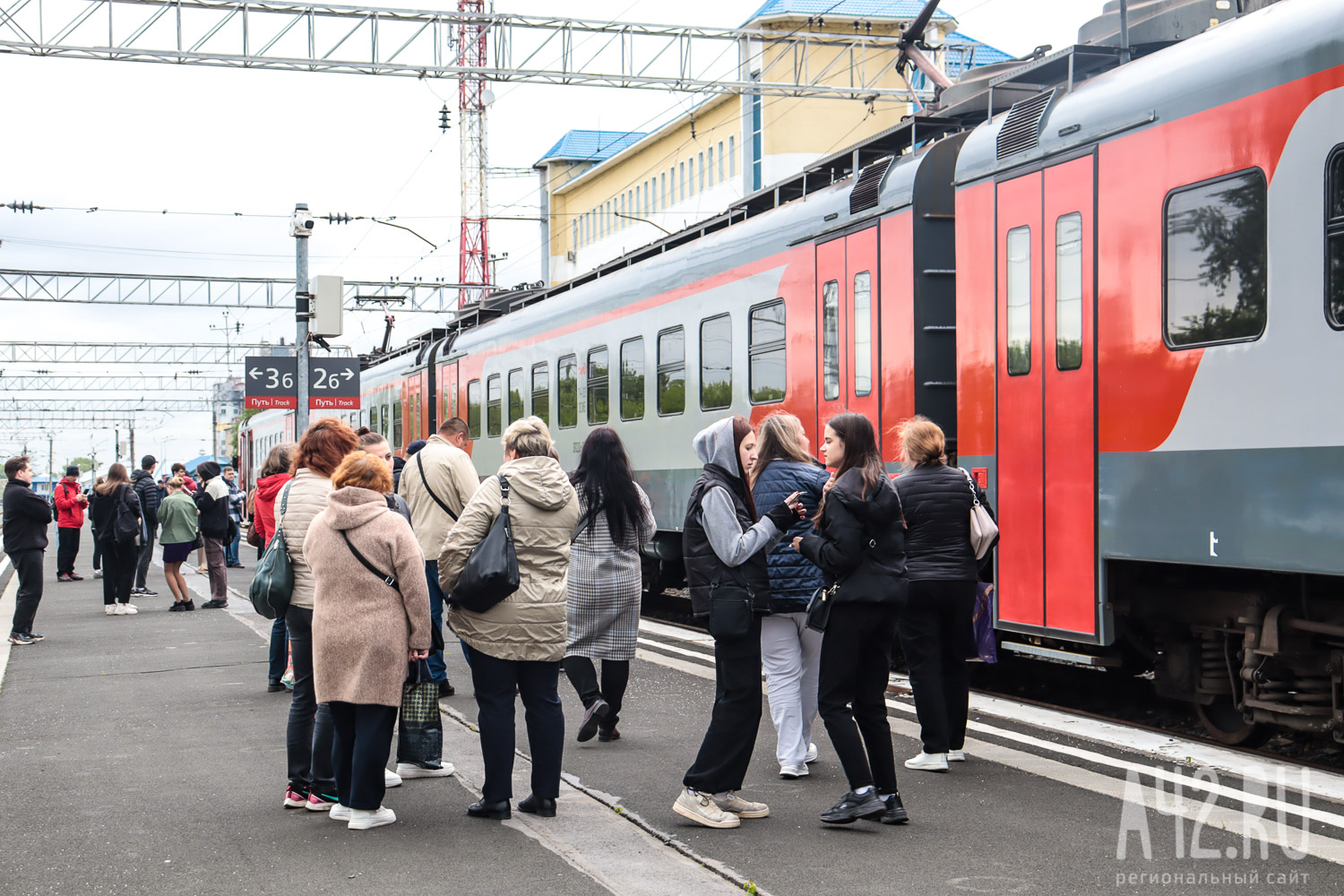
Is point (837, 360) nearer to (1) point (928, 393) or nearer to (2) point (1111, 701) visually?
(1) point (928, 393)

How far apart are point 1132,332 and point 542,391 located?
432 inches

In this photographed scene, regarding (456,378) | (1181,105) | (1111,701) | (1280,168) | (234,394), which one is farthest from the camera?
(234,394)

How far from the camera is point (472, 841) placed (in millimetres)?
5895

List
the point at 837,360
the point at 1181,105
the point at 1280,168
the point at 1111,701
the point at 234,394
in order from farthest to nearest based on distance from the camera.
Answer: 1. the point at 234,394
2. the point at 837,360
3. the point at 1111,701
4. the point at 1181,105
5. the point at 1280,168

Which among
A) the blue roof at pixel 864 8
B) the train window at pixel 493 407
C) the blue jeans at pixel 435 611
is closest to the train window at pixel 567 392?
the train window at pixel 493 407

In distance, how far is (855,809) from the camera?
5.91m

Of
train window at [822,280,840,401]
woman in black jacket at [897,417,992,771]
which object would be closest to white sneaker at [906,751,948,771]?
woman in black jacket at [897,417,992,771]

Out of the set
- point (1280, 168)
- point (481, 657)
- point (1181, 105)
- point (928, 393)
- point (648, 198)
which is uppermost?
point (648, 198)

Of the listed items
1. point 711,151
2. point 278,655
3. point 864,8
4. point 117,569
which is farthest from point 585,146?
point 278,655

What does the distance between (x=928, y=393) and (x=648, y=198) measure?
55.1 metres

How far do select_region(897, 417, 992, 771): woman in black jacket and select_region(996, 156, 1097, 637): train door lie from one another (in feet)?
3.77

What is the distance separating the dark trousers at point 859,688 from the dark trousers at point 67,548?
1768 cm

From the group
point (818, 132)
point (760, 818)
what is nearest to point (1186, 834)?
point (760, 818)

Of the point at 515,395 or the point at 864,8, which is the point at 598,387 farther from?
the point at 864,8
